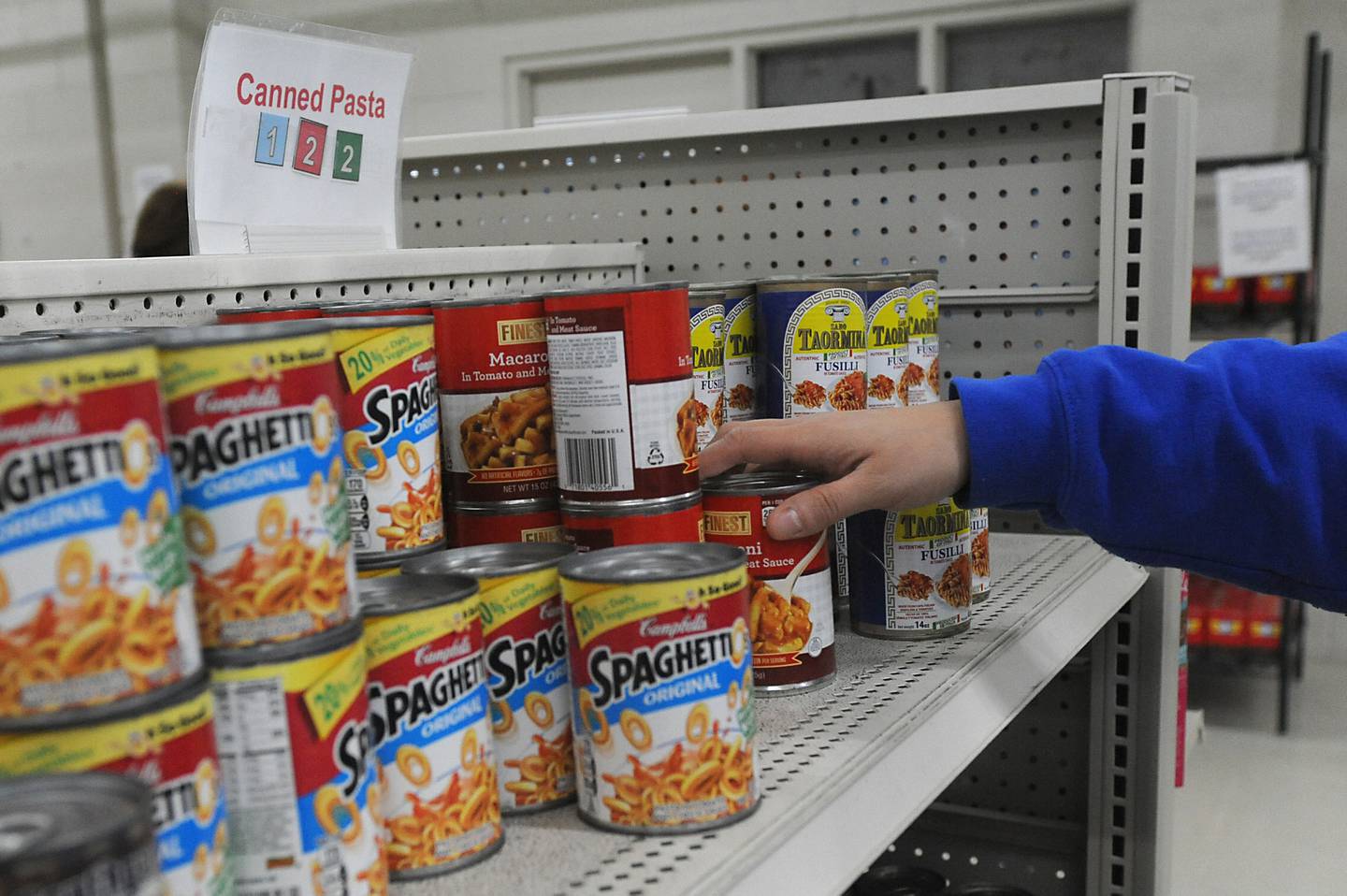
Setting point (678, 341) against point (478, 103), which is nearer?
point (678, 341)

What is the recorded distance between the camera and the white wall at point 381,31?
5.57m

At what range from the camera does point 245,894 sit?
2.15 ft

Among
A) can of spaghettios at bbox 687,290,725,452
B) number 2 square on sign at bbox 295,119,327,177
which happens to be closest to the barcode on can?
can of spaghettios at bbox 687,290,725,452

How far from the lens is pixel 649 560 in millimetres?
870

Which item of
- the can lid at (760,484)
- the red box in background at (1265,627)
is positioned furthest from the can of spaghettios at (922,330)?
the red box in background at (1265,627)

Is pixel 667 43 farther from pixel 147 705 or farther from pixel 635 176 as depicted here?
pixel 147 705

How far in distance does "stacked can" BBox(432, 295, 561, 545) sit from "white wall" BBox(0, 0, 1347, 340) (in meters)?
4.69

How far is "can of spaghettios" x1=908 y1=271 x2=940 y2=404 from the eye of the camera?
1.32m

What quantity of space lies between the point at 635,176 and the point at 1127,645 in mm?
1034

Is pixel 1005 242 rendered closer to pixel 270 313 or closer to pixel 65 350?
pixel 270 313

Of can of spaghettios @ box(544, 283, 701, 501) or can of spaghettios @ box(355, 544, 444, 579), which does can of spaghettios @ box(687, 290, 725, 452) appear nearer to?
can of spaghettios @ box(544, 283, 701, 501)

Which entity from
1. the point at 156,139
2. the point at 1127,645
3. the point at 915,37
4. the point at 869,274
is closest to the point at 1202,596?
the point at 915,37

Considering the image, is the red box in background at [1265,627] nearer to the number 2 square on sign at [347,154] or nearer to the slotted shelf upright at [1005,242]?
the slotted shelf upright at [1005,242]

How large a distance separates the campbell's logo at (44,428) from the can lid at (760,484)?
2.00 feet
